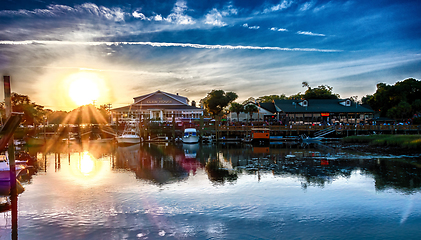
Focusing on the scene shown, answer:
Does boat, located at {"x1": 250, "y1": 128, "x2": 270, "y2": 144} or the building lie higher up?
the building

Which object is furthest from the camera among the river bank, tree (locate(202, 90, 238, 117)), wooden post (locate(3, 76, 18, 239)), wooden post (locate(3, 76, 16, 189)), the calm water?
tree (locate(202, 90, 238, 117))

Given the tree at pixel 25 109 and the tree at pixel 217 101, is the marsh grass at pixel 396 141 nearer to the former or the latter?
the tree at pixel 217 101

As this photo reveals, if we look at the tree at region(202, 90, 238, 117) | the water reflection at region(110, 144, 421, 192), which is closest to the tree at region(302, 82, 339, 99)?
the tree at region(202, 90, 238, 117)

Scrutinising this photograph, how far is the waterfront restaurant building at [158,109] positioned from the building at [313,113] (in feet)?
50.6

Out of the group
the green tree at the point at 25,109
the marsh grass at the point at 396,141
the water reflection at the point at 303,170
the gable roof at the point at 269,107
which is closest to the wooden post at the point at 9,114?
the water reflection at the point at 303,170

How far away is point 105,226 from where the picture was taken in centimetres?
1207

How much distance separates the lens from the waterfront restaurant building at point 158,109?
70.9 meters

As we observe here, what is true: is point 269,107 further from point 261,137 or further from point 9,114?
point 9,114

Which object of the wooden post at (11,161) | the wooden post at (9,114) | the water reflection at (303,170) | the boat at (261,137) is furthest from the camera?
the boat at (261,137)

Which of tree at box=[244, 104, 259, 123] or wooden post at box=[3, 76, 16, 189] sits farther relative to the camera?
tree at box=[244, 104, 259, 123]

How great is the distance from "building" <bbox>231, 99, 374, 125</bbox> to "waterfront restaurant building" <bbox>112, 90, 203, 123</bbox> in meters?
15.4

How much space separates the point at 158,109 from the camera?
70.8 meters

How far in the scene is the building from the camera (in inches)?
2768

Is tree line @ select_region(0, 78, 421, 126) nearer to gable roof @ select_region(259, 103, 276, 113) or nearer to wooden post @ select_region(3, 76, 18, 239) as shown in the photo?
gable roof @ select_region(259, 103, 276, 113)
